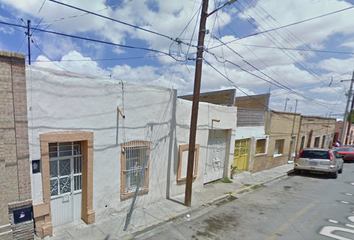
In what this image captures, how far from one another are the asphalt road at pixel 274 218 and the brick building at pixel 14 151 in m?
2.81

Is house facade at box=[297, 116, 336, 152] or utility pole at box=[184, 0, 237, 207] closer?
utility pole at box=[184, 0, 237, 207]

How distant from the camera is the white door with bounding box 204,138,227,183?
8.88 metres

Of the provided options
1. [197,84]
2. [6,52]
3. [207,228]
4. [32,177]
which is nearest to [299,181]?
[207,228]

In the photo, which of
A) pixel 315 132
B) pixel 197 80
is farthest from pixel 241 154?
pixel 315 132

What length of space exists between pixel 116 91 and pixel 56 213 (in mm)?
3507

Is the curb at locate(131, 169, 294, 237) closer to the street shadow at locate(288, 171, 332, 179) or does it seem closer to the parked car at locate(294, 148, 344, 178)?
the parked car at locate(294, 148, 344, 178)

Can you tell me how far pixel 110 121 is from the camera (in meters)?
5.14

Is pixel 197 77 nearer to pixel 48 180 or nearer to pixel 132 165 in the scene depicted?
pixel 132 165

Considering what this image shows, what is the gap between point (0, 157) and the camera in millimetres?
3615

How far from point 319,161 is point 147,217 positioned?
36.8 feet

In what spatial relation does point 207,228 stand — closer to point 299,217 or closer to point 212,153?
point 299,217

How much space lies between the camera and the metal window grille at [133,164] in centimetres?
574

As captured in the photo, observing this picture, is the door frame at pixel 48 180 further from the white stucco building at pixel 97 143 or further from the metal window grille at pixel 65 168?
the metal window grille at pixel 65 168

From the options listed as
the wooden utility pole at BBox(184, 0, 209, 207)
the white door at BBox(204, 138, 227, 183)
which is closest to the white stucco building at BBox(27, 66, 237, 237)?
the wooden utility pole at BBox(184, 0, 209, 207)
